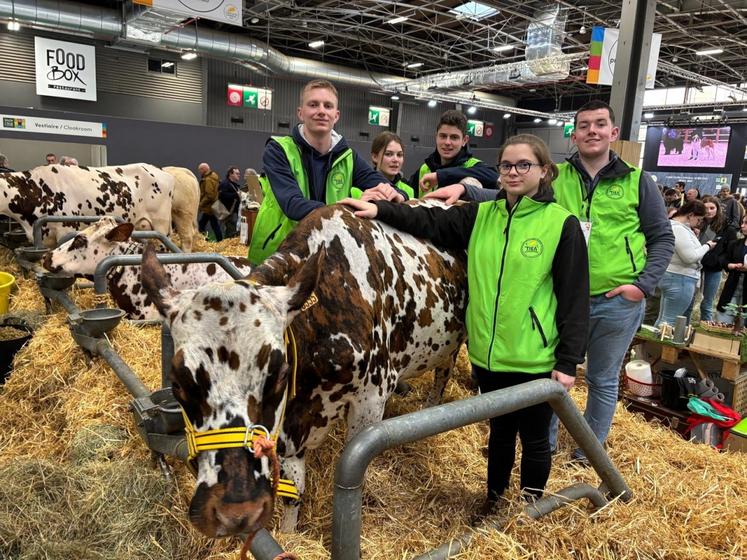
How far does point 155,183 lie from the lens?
899 centimetres

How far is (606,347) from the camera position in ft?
9.75

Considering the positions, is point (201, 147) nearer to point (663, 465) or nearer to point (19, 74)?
point (19, 74)

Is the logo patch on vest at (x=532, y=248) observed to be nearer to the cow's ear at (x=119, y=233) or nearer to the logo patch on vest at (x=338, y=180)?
the logo patch on vest at (x=338, y=180)

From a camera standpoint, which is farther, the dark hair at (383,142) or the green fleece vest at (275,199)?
the dark hair at (383,142)

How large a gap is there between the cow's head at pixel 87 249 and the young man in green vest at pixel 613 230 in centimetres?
342

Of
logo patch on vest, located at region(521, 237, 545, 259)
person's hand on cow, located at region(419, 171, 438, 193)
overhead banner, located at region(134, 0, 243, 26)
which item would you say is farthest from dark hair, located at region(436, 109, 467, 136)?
overhead banner, located at region(134, 0, 243, 26)

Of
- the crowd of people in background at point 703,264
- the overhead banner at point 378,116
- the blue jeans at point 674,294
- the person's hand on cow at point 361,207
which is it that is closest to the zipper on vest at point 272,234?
the person's hand on cow at point 361,207

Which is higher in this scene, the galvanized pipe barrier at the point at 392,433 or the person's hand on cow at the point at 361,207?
the person's hand on cow at the point at 361,207

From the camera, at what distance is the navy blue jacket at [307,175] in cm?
273

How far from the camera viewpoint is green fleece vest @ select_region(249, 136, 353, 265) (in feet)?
9.59

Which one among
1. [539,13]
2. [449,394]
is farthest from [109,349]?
[539,13]

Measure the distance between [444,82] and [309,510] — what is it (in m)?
20.4

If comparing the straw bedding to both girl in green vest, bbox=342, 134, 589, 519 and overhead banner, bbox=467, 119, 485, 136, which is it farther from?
overhead banner, bbox=467, 119, 485, 136

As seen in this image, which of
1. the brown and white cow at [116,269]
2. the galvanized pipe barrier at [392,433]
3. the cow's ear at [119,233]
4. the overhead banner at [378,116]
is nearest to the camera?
the galvanized pipe barrier at [392,433]
